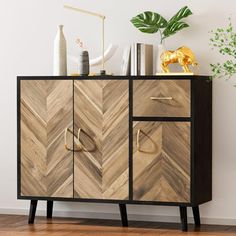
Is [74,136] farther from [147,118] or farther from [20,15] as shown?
[20,15]

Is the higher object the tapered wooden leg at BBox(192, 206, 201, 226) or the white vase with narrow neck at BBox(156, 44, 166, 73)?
the white vase with narrow neck at BBox(156, 44, 166, 73)

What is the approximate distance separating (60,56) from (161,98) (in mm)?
819

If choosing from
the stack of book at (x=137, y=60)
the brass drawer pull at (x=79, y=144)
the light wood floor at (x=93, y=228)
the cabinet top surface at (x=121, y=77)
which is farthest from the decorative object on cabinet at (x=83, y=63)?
the light wood floor at (x=93, y=228)

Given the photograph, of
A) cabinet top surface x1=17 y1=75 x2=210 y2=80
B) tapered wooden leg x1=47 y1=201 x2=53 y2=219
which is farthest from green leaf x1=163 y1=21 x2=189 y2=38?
tapered wooden leg x1=47 y1=201 x2=53 y2=219

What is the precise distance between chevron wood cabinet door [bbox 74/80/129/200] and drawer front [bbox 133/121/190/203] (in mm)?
89

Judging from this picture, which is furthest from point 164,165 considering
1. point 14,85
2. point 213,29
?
point 14,85

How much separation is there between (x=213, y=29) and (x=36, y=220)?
182 cm

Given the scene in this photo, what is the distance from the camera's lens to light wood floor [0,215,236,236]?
503 cm

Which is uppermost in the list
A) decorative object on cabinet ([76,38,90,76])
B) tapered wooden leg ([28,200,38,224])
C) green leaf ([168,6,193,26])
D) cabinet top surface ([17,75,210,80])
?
green leaf ([168,6,193,26])

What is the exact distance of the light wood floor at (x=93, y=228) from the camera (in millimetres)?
5027

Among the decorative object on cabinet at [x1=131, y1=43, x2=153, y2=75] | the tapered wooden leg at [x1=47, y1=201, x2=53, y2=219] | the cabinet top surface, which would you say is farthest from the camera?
the tapered wooden leg at [x1=47, y1=201, x2=53, y2=219]

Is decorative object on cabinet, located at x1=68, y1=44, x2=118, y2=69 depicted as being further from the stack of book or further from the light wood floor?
the light wood floor

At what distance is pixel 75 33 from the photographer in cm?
567

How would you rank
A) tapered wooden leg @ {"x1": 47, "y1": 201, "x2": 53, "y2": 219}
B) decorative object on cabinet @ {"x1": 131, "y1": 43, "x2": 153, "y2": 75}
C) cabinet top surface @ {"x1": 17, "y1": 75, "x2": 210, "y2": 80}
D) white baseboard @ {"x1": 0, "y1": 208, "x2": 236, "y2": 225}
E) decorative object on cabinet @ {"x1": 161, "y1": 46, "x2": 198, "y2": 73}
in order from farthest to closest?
tapered wooden leg @ {"x1": 47, "y1": 201, "x2": 53, "y2": 219}, white baseboard @ {"x1": 0, "y1": 208, "x2": 236, "y2": 225}, decorative object on cabinet @ {"x1": 131, "y1": 43, "x2": 153, "y2": 75}, decorative object on cabinet @ {"x1": 161, "y1": 46, "x2": 198, "y2": 73}, cabinet top surface @ {"x1": 17, "y1": 75, "x2": 210, "y2": 80}
